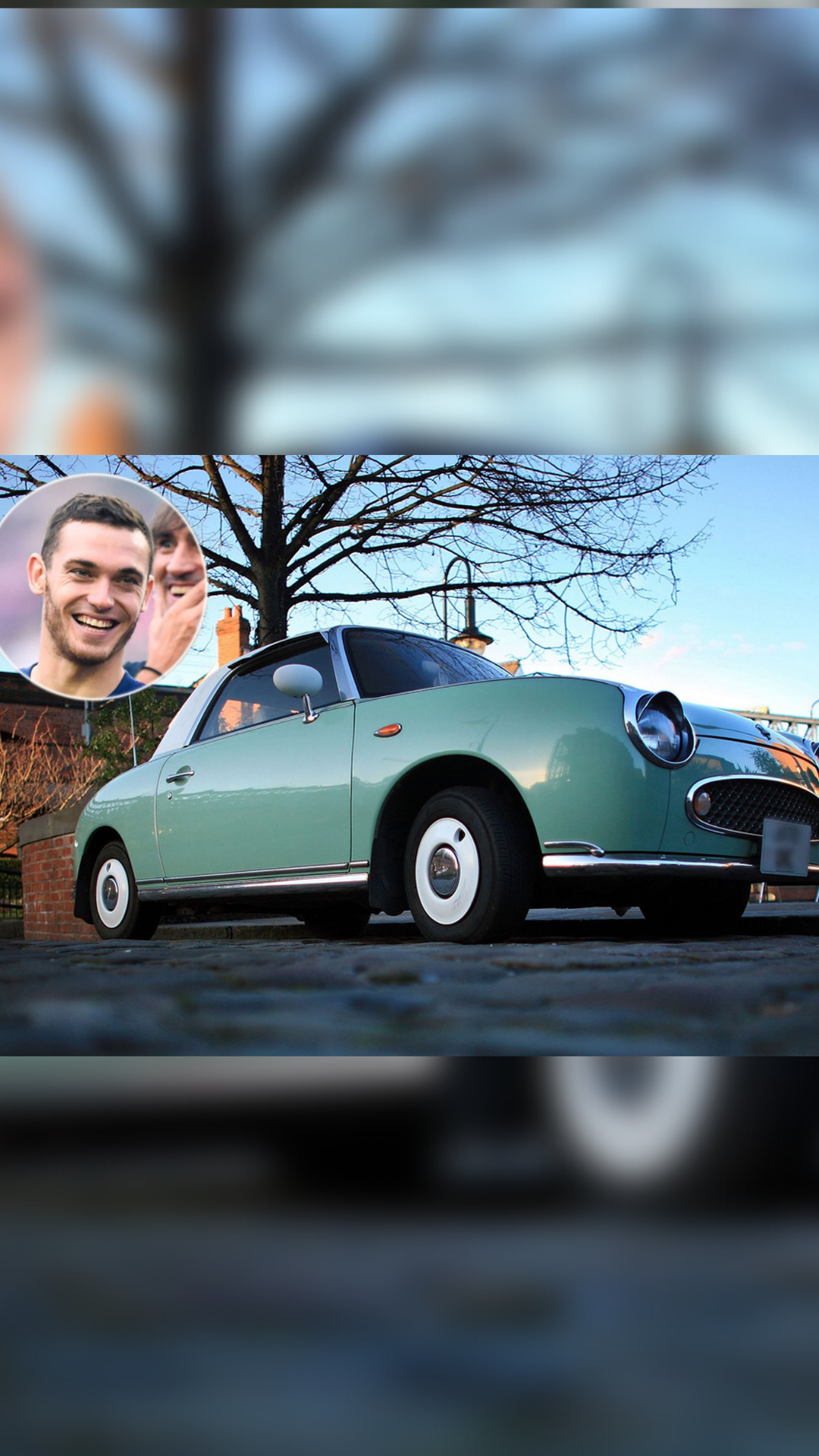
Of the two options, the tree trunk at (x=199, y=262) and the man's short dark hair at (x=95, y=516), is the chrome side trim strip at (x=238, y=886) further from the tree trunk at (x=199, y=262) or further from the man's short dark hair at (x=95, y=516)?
the man's short dark hair at (x=95, y=516)

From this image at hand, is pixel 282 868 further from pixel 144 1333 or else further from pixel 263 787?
pixel 144 1333

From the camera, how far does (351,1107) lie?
275 centimetres

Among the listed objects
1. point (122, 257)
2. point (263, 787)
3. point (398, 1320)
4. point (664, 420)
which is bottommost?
point (398, 1320)

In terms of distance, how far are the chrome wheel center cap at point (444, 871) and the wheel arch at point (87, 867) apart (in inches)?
94.2

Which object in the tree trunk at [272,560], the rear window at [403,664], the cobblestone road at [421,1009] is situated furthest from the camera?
the tree trunk at [272,560]

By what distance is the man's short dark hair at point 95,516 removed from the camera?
27.1 ft

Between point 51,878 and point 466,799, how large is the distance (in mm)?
5959

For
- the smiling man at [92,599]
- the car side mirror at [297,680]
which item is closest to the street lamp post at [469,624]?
the smiling man at [92,599]

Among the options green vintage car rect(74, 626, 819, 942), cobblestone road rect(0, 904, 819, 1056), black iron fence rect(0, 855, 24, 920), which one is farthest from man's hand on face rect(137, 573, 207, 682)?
black iron fence rect(0, 855, 24, 920)

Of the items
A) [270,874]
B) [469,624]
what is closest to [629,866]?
[270,874]

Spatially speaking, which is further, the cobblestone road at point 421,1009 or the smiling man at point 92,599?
the smiling man at point 92,599

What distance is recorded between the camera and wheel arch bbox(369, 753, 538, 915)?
345cm

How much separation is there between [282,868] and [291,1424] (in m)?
2.84

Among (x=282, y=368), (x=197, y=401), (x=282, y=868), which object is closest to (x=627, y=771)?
(x=282, y=868)
